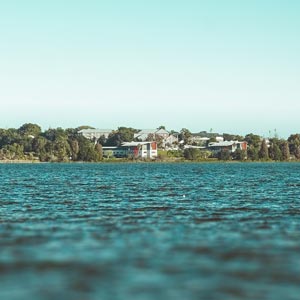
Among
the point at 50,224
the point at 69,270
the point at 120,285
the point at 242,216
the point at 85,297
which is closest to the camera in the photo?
the point at 85,297

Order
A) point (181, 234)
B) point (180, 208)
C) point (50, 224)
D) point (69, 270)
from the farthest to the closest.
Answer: point (180, 208), point (50, 224), point (181, 234), point (69, 270)

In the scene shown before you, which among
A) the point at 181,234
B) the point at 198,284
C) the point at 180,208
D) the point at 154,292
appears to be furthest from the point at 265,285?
the point at 180,208

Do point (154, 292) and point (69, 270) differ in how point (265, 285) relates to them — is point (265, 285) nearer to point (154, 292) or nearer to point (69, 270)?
point (154, 292)

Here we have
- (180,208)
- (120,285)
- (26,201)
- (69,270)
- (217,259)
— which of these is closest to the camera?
(120,285)

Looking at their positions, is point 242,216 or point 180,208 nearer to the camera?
point 242,216

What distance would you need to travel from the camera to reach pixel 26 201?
203 feet

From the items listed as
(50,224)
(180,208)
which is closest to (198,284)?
(50,224)

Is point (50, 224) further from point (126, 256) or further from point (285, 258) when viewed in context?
point (285, 258)

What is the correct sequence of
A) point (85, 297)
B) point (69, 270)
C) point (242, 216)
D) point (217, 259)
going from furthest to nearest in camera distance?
point (242, 216) → point (217, 259) → point (69, 270) → point (85, 297)

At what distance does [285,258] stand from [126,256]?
7007 millimetres

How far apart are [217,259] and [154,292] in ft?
20.9

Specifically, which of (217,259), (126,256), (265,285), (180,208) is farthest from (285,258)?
(180,208)

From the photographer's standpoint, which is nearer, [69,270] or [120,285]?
[120,285]

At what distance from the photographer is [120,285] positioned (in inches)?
941
